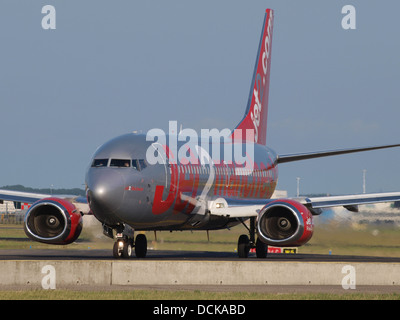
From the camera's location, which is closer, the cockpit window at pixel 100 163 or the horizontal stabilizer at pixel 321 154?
the cockpit window at pixel 100 163

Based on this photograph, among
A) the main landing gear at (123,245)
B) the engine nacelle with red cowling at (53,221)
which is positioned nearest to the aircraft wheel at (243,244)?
the main landing gear at (123,245)

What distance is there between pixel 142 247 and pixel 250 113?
13.4 metres

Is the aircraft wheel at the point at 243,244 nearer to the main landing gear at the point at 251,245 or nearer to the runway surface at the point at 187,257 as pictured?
the main landing gear at the point at 251,245

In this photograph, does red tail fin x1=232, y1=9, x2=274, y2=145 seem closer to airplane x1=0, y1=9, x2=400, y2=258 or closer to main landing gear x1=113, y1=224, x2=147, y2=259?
airplane x1=0, y1=9, x2=400, y2=258

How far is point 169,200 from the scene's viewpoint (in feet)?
103

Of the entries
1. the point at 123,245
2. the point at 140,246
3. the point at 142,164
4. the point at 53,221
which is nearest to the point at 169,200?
the point at 142,164

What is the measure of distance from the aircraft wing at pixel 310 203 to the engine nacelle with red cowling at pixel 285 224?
1.80 metres

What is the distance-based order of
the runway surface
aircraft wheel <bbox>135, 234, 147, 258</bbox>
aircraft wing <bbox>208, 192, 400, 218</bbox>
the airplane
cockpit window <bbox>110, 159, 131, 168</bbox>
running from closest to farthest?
the airplane → cockpit window <bbox>110, 159, 131, 168</bbox> → aircraft wheel <bbox>135, 234, 147, 258</bbox> → the runway surface → aircraft wing <bbox>208, 192, 400, 218</bbox>

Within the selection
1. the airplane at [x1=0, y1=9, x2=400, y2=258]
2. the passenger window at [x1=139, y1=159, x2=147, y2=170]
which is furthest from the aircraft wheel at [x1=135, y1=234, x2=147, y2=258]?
the passenger window at [x1=139, y1=159, x2=147, y2=170]

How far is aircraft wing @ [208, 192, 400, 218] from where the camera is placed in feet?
110

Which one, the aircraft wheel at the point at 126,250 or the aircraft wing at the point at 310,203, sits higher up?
the aircraft wing at the point at 310,203

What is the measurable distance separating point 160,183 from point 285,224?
4.30 metres

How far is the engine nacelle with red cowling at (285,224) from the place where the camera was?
30.6 meters

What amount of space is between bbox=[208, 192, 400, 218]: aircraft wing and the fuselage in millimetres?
484
